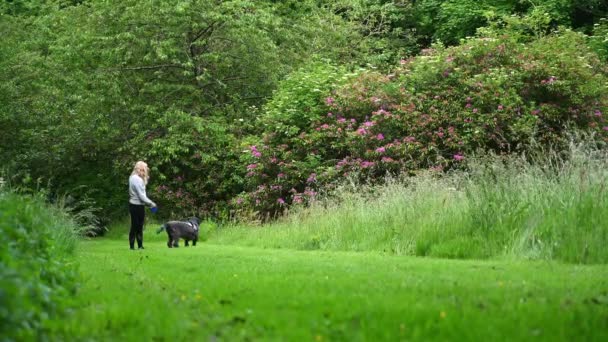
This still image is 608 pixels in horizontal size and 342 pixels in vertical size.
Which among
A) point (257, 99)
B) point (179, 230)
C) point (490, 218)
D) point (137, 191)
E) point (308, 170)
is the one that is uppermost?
point (257, 99)

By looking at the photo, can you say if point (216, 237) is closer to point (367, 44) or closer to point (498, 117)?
point (498, 117)

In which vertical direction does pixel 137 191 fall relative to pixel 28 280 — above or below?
above

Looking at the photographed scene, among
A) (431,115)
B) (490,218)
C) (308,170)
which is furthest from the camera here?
(308,170)

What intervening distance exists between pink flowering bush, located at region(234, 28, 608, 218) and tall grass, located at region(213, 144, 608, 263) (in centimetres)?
404

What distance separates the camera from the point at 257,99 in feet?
90.6

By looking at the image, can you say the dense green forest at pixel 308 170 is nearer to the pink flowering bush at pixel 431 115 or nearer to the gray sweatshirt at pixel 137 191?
the pink flowering bush at pixel 431 115

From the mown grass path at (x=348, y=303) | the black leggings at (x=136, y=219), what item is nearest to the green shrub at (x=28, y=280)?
the mown grass path at (x=348, y=303)

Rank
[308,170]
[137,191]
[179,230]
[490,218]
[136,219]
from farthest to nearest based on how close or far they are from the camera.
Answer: [308,170]
[179,230]
[136,219]
[137,191]
[490,218]

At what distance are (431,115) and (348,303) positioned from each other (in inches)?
549

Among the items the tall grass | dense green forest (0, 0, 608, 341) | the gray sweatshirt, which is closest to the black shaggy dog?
dense green forest (0, 0, 608, 341)

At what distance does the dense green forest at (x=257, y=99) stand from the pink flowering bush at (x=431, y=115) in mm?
57

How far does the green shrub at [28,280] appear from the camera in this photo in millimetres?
3881

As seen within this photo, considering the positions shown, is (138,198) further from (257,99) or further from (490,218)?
(257,99)

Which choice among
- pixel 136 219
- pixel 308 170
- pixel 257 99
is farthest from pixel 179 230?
pixel 257 99
